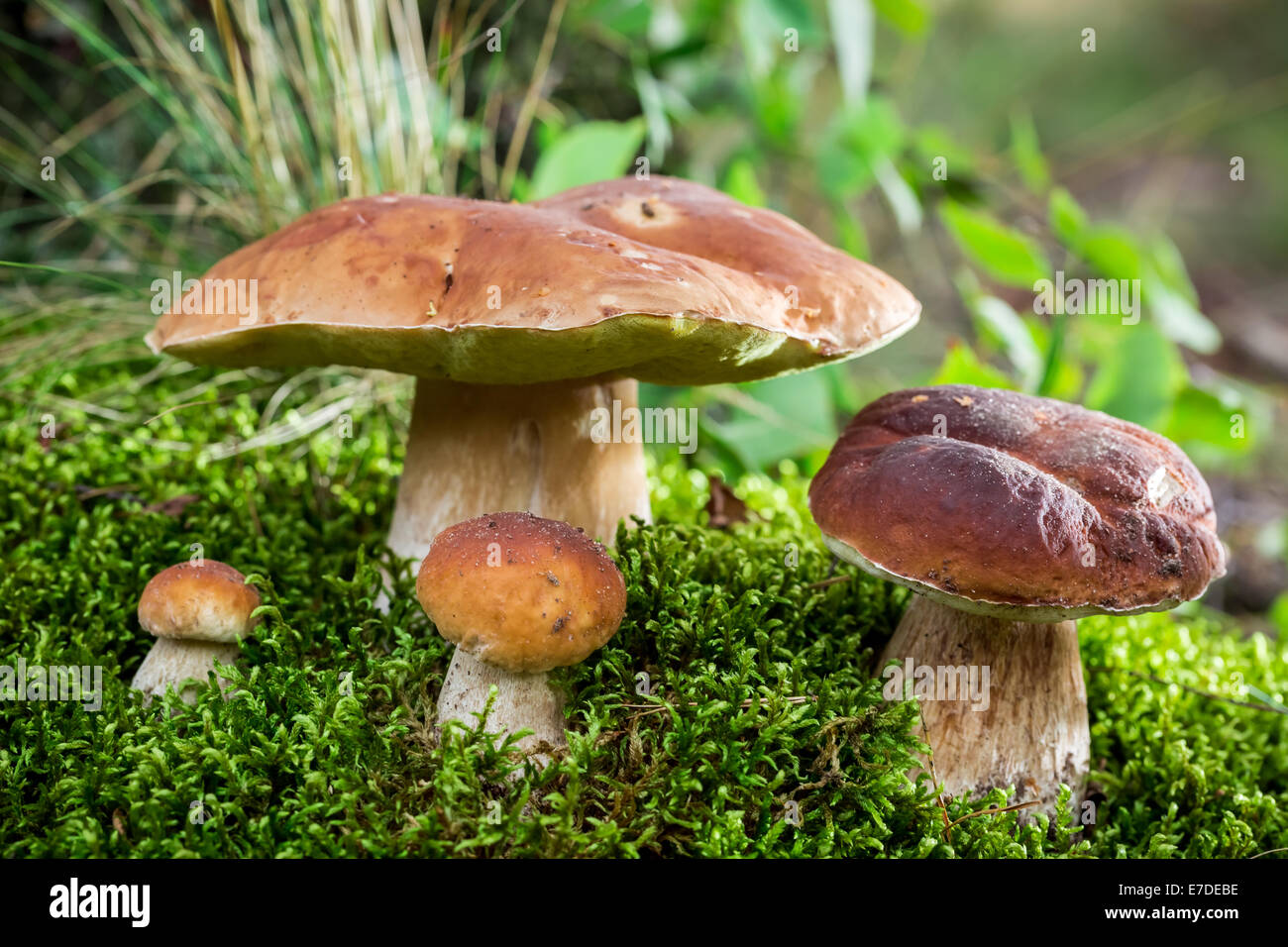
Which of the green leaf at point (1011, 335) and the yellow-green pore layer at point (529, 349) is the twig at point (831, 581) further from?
the green leaf at point (1011, 335)

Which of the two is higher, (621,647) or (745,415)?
(745,415)

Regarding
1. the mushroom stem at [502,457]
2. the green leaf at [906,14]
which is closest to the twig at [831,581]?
the mushroom stem at [502,457]

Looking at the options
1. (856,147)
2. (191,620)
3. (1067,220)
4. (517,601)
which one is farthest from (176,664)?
(1067,220)
